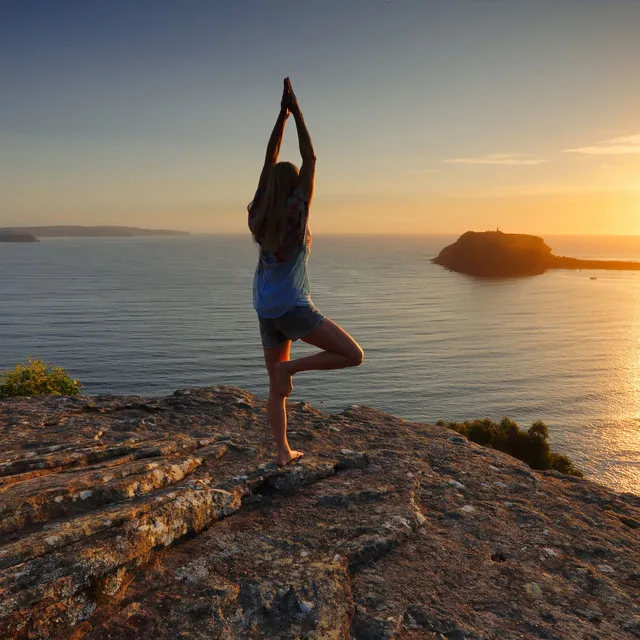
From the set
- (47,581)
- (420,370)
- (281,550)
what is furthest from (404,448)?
(420,370)

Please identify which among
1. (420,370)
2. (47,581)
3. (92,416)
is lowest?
(420,370)

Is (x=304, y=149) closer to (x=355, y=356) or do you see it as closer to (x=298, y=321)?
(x=298, y=321)

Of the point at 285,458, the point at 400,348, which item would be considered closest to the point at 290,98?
the point at 285,458

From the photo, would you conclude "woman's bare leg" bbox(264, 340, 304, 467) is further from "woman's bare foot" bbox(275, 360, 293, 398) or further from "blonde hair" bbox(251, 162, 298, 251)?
"blonde hair" bbox(251, 162, 298, 251)

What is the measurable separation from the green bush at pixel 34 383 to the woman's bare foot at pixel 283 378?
8.40 metres

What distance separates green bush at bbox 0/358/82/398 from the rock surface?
216 inches

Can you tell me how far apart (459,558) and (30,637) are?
3565mm

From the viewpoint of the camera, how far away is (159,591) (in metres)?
3.80

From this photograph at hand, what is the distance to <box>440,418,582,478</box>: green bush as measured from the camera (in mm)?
29141

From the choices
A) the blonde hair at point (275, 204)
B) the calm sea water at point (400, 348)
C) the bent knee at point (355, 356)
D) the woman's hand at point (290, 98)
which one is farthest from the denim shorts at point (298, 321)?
the calm sea water at point (400, 348)

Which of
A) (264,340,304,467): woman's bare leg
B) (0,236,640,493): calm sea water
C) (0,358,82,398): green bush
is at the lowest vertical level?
(0,236,640,493): calm sea water

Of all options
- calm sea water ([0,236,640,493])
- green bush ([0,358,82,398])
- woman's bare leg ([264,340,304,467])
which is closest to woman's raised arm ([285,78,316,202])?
woman's bare leg ([264,340,304,467])

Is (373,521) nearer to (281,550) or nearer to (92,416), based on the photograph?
(281,550)

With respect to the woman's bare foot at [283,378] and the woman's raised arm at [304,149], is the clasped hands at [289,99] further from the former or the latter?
the woman's bare foot at [283,378]
